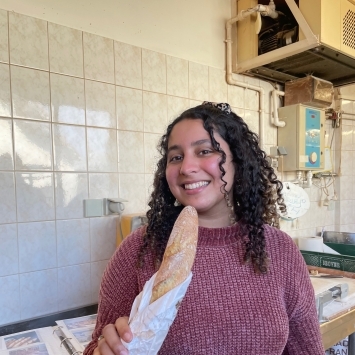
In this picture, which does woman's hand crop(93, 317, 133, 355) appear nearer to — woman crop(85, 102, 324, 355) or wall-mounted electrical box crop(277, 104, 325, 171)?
woman crop(85, 102, 324, 355)

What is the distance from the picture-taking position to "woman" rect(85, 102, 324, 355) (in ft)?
2.30

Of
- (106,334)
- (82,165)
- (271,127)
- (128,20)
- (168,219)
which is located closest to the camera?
(106,334)

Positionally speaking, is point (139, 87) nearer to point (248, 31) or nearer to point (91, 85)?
point (91, 85)

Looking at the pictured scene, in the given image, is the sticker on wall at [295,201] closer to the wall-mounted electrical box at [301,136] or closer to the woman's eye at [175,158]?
the wall-mounted electrical box at [301,136]

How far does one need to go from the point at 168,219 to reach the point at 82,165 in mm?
691

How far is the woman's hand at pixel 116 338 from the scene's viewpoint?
51 centimetres

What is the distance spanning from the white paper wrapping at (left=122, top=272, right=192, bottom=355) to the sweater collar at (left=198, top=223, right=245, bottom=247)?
29cm

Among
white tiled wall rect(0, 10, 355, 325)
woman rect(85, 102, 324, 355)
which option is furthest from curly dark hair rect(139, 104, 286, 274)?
white tiled wall rect(0, 10, 355, 325)

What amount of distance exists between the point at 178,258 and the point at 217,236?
263 mm

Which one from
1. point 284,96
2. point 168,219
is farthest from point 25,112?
point 284,96

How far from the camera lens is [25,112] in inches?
49.5

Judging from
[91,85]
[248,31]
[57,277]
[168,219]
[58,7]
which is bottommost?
[57,277]

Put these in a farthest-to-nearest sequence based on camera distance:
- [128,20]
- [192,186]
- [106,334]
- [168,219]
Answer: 1. [128,20]
2. [168,219]
3. [192,186]
4. [106,334]

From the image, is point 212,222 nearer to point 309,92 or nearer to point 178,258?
point 178,258
